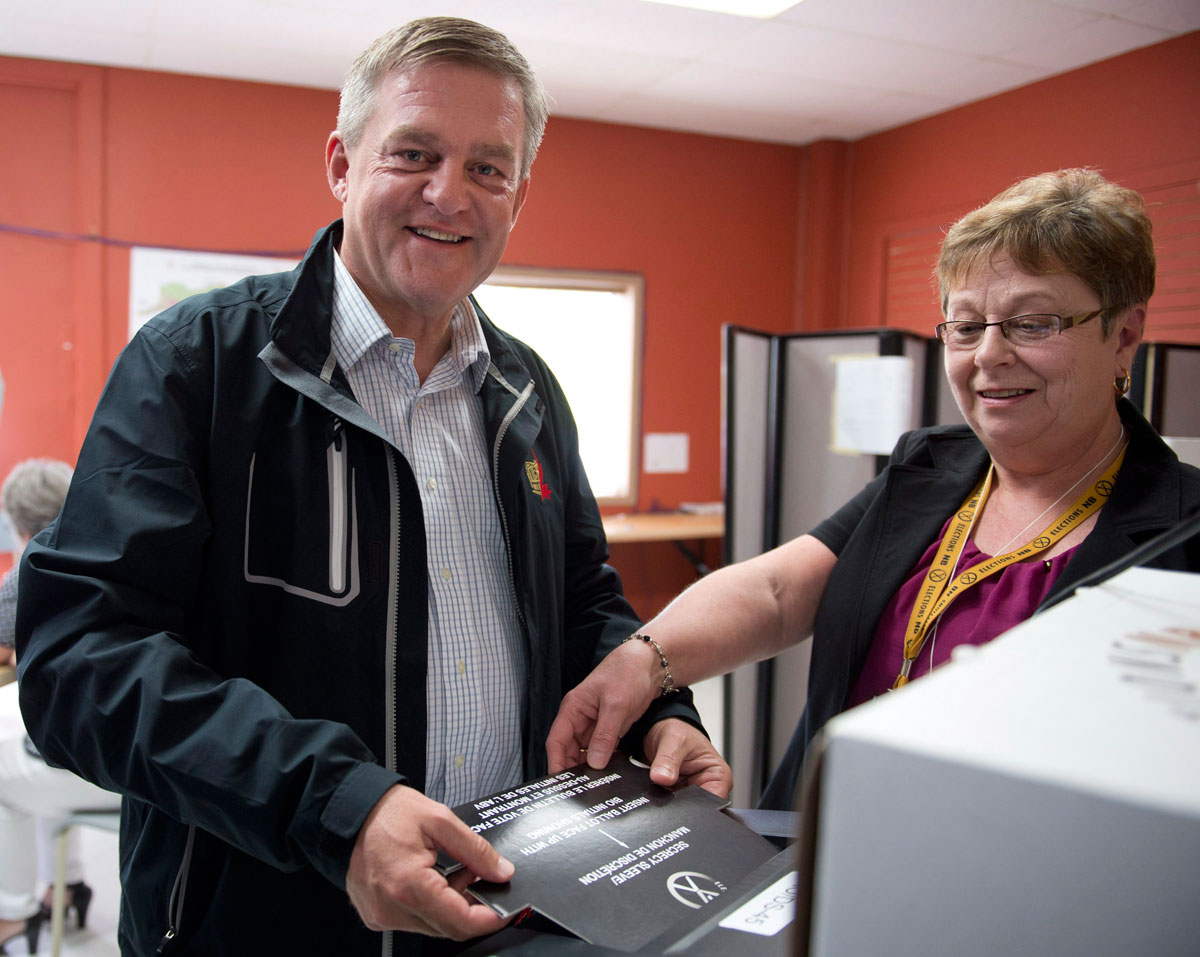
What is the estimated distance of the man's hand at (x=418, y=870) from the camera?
27.4 inches

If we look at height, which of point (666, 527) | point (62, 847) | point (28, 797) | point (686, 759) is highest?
point (686, 759)

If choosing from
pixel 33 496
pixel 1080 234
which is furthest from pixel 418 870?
pixel 33 496

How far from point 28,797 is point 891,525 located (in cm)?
221

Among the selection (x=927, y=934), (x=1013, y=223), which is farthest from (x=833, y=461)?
(x=927, y=934)

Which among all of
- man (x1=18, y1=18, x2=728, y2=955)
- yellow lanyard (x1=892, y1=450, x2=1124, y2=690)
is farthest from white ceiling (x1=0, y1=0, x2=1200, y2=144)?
yellow lanyard (x1=892, y1=450, x2=1124, y2=690)

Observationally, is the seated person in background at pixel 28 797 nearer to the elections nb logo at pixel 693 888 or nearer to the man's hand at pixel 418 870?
the man's hand at pixel 418 870

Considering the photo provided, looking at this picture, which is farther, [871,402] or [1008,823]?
[871,402]

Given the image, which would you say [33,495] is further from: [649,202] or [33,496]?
[649,202]

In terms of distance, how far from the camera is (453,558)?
1172 millimetres

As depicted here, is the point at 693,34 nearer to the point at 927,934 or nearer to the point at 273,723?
the point at 273,723

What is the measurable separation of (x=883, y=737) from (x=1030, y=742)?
54 millimetres

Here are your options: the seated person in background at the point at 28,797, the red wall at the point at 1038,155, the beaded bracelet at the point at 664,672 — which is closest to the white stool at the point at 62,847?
the seated person in background at the point at 28,797

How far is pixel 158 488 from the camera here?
0.90 metres

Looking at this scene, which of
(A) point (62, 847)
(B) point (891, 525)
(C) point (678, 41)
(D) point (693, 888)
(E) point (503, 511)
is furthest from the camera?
(C) point (678, 41)
